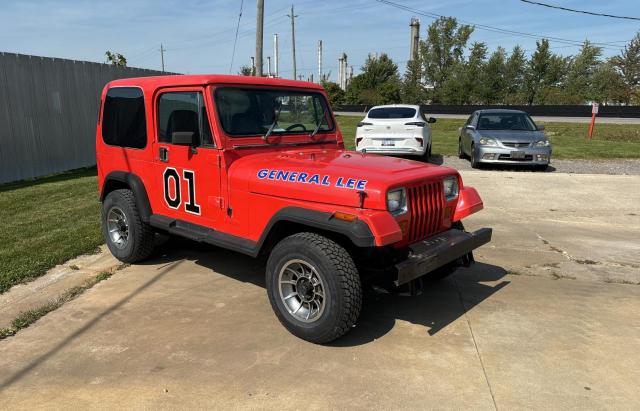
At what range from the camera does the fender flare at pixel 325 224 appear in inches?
117

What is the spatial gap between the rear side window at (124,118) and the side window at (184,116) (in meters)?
0.28

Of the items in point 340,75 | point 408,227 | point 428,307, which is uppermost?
point 340,75

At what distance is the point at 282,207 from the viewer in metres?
3.46

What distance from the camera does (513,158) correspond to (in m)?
10.8

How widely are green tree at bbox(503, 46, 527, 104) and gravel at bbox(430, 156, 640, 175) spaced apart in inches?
1579

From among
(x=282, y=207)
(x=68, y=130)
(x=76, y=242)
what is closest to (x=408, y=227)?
(x=282, y=207)

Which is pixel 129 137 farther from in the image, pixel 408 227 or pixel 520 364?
pixel 520 364

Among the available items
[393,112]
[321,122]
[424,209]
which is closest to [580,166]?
[393,112]

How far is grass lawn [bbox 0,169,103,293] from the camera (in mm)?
4914

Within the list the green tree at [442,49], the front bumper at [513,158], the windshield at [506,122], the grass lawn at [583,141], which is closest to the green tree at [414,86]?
the green tree at [442,49]

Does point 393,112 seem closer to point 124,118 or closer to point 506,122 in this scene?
point 506,122

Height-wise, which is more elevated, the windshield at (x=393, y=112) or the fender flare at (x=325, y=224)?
the windshield at (x=393, y=112)

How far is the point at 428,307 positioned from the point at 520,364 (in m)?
0.99

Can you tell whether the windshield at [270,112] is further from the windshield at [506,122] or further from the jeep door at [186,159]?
the windshield at [506,122]
